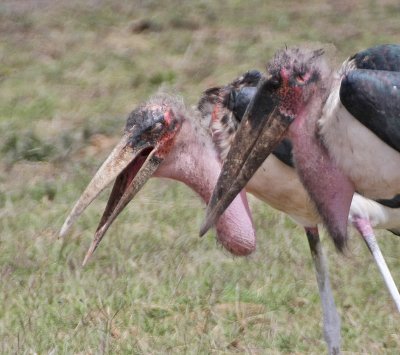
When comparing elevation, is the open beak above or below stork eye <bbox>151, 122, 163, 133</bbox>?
below

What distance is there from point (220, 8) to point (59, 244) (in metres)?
5.52

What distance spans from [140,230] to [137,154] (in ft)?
6.25

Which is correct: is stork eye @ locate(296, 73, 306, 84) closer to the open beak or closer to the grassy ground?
the open beak

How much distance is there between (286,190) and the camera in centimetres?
550

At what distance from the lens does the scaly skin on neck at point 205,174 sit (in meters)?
5.16

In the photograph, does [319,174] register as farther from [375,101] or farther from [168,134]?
[168,134]

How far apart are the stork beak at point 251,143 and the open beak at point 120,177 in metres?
0.50

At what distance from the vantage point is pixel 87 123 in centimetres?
891

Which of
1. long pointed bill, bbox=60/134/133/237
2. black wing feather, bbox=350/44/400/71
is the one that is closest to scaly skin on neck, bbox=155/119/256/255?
long pointed bill, bbox=60/134/133/237

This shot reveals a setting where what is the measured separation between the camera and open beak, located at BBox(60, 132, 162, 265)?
4.91 metres

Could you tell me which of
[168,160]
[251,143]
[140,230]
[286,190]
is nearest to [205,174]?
[168,160]

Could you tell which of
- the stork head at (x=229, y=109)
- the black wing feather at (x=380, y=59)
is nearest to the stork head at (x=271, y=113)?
the black wing feather at (x=380, y=59)

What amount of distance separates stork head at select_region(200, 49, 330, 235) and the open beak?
19.9 inches

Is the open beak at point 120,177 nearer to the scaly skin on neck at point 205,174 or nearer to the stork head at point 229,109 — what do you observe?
the scaly skin on neck at point 205,174
